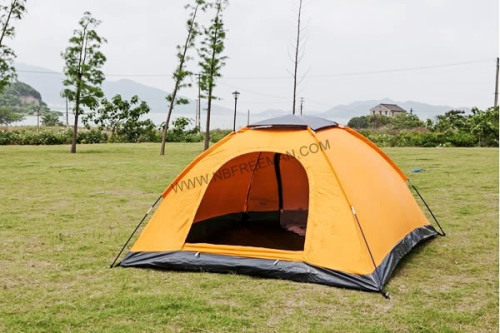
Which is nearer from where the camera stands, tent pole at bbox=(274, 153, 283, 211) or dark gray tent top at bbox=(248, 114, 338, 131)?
dark gray tent top at bbox=(248, 114, 338, 131)

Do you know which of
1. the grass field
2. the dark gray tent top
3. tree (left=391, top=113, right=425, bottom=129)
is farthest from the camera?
tree (left=391, top=113, right=425, bottom=129)

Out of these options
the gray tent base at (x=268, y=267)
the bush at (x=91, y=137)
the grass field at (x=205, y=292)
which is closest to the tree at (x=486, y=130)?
the grass field at (x=205, y=292)

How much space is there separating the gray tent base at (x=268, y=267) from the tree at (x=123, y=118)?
83.5ft

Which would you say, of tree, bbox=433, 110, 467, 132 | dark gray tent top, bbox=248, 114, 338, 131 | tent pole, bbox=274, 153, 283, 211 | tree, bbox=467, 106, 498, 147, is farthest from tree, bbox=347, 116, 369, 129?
dark gray tent top, bbox=248, 114, 338, 131

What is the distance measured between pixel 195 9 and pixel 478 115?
1485 cm

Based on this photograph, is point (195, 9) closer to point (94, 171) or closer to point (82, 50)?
point (82, 50)

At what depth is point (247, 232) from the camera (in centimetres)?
611

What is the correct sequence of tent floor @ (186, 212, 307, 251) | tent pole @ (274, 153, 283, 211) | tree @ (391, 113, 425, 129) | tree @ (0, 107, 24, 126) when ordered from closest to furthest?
tent floor @ (186, 212, 307, 251) < tent pole @ (274, 153, 283, 211) < tree @ (391, 113, 425, 129) < tree @ (0, 107, 24, 126)

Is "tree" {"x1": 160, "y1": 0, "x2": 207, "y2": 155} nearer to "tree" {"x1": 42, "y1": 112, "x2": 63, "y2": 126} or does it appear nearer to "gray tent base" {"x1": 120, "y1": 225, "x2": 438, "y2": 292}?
"gray tent base" {"x1": 120, "y1": 225, "x2": 438, "y2": 292}

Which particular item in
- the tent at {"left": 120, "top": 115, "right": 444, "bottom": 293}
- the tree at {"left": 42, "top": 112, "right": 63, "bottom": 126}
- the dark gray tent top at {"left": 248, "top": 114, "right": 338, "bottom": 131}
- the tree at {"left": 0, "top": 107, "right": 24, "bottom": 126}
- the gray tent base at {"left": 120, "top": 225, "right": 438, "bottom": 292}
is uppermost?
the tree at {"left": 0, "top": 107, "right": 24, "bottom": 126}

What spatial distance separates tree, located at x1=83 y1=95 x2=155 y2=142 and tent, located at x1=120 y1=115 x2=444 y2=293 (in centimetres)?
2423

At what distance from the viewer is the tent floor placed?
5617mm

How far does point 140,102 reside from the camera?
29781 mm

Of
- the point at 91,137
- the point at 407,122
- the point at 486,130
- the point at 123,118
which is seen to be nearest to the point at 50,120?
the point at 123,118
